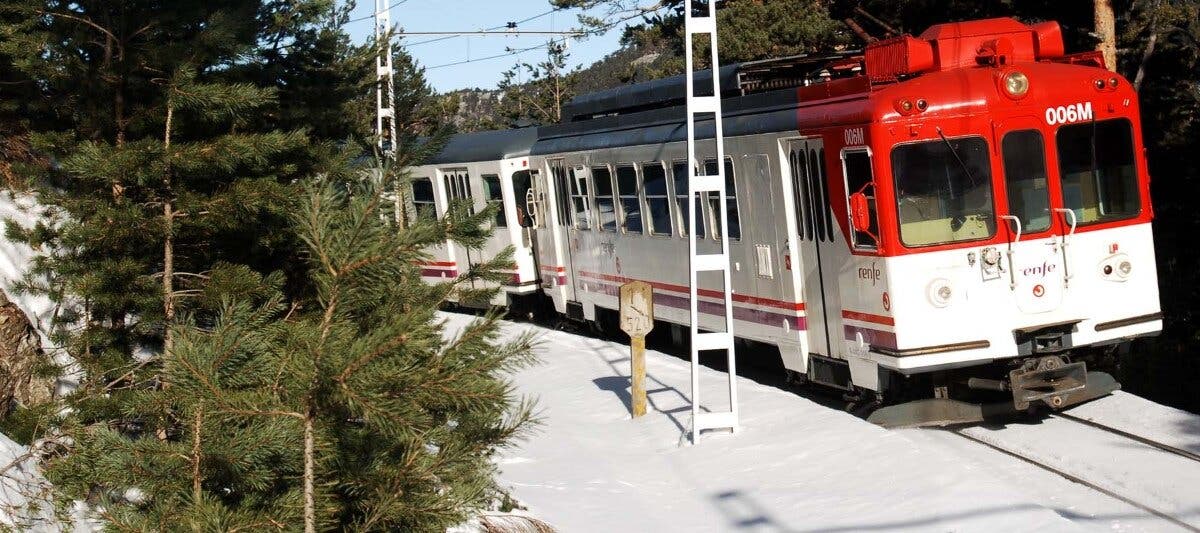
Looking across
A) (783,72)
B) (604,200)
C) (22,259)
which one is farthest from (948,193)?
(22,259)

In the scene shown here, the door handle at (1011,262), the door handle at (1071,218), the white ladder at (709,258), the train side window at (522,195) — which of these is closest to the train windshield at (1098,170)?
the door handle at (1071,218)

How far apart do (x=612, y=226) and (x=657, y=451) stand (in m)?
5.71

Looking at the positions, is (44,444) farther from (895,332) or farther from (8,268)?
(895,332)

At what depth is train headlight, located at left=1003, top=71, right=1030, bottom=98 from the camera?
406 inches

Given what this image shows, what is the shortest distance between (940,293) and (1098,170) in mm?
1801

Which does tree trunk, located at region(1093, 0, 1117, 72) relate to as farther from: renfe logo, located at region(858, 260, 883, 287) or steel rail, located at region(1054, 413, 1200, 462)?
renfe logo, located at region(858, 260, 883, 287)

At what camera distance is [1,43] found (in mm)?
6891

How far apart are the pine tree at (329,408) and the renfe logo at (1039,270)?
6658 millimetres

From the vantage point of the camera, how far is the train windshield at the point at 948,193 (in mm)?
10102

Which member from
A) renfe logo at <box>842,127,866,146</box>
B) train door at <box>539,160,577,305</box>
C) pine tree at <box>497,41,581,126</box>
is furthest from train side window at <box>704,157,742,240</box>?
pine tree at <box>497,41,581,126</box>

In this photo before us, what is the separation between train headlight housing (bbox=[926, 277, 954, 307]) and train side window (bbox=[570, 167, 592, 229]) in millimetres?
6959

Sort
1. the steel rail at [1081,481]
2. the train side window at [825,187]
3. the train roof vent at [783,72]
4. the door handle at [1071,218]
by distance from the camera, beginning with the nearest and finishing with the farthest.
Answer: the steel rail at [1081,481], the door handle at [1071,218], the train side window at [825,187], the train roof vent at [783,72]

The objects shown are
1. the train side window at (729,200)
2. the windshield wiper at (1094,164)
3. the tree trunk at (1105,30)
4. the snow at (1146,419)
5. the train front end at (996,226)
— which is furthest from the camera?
the tree trunk at (1105,30)

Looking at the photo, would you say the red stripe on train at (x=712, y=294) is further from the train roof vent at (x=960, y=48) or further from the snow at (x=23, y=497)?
the snow at (x=23, y=497)
